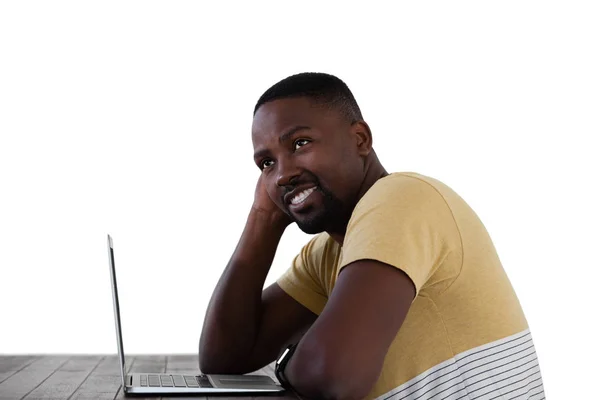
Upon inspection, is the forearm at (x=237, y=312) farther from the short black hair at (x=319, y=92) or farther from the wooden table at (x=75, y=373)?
the short black hair at (x=319, y=92)

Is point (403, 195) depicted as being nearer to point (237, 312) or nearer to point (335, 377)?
point (335, 377)

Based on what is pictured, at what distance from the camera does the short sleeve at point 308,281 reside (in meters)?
1.84

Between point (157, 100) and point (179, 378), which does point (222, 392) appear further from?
point (157, 100)

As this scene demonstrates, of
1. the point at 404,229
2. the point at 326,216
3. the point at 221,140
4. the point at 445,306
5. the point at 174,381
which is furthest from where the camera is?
the point at 221,140

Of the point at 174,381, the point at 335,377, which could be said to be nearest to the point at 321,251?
the point at 174,381

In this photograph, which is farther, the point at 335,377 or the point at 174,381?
the point at 174,381

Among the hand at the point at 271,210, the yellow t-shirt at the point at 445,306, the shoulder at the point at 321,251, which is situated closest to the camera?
the yellow t-shirt at the point at 445,306

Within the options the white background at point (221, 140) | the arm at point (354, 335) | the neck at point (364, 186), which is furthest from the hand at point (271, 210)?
the white background at point (221, 140)

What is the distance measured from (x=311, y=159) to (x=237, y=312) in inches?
19.7

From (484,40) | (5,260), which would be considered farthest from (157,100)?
(484,40)

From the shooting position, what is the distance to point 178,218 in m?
4.57

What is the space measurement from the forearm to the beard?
0.97 ft

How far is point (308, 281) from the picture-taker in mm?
1872

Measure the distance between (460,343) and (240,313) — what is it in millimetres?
650
